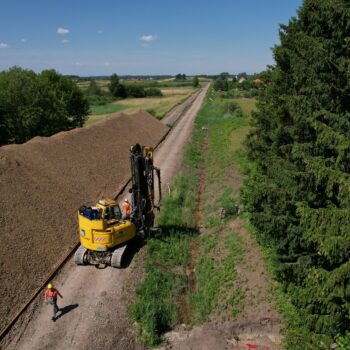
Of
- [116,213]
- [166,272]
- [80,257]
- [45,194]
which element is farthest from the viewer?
[45,194]

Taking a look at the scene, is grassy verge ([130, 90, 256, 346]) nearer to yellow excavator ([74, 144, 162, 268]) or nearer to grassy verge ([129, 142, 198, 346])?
grassy verge ([129, 142, 198, 346])

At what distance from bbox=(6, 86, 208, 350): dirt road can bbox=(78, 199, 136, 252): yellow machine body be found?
1339 mm

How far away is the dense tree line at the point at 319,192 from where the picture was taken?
8.41 meters

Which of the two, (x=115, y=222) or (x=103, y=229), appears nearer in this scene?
(x=103, y=229)

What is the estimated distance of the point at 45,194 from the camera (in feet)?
72.6

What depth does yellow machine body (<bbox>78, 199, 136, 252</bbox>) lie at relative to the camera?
52.0 feet

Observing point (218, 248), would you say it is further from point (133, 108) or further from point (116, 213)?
point (133, 108)

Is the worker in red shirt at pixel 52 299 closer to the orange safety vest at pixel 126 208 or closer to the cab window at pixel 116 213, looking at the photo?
the cab window at pixel 116 213

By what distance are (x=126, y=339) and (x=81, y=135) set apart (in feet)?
84.8

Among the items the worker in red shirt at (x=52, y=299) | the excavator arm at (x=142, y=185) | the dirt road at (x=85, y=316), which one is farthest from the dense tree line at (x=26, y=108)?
the worker in red shirt at (x=52, y=299)

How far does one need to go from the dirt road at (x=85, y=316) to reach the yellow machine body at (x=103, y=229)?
1.34 m

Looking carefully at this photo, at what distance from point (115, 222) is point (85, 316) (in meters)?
4.48

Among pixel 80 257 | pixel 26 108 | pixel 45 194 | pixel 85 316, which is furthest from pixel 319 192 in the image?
pixel 26 108

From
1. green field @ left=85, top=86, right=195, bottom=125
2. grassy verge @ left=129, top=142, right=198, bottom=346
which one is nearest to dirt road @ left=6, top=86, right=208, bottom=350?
grassy verge @ left=129, top=142, right=198, bottom=346
